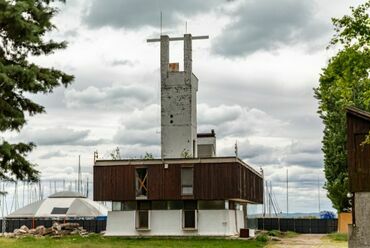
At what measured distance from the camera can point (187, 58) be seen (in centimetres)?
5259

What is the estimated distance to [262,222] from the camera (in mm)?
62781

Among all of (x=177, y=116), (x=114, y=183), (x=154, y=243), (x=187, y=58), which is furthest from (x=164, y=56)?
(x=154, y=243)

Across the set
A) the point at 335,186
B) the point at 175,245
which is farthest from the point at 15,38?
the point at 335,186

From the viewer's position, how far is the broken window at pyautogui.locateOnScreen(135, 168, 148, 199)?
146 feet

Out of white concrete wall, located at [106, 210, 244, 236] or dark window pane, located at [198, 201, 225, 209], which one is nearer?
white concrete wall, located at [106, 210, 244, 236]

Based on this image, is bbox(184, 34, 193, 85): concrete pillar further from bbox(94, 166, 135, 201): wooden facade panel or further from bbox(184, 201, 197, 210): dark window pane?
bbox(184, 201, 197, 210): dark window pane

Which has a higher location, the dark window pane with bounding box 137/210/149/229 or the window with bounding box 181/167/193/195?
the window with bounding box 181/167/193/195

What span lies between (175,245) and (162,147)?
15598 millimetres

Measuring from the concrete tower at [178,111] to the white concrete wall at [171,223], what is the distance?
661 centimetres

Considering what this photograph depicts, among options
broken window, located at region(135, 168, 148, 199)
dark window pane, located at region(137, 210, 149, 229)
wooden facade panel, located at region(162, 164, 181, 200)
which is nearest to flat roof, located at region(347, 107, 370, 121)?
wooden facade panel, located at region(162, 164, 181, 200)

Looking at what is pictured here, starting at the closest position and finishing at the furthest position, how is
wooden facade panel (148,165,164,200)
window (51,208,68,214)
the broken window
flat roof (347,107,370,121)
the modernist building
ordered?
1. flat roof (347,107,370,121)
2. the modernist building
3. wooden facade panel (148,165,164,200)
4. the broken window
5. window (51,208,68,214)

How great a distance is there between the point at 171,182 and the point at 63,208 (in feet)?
79.2

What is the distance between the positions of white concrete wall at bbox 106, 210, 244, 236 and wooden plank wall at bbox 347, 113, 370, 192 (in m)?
15.2

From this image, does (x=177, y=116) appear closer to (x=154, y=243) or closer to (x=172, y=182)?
(x=172, y=182)
